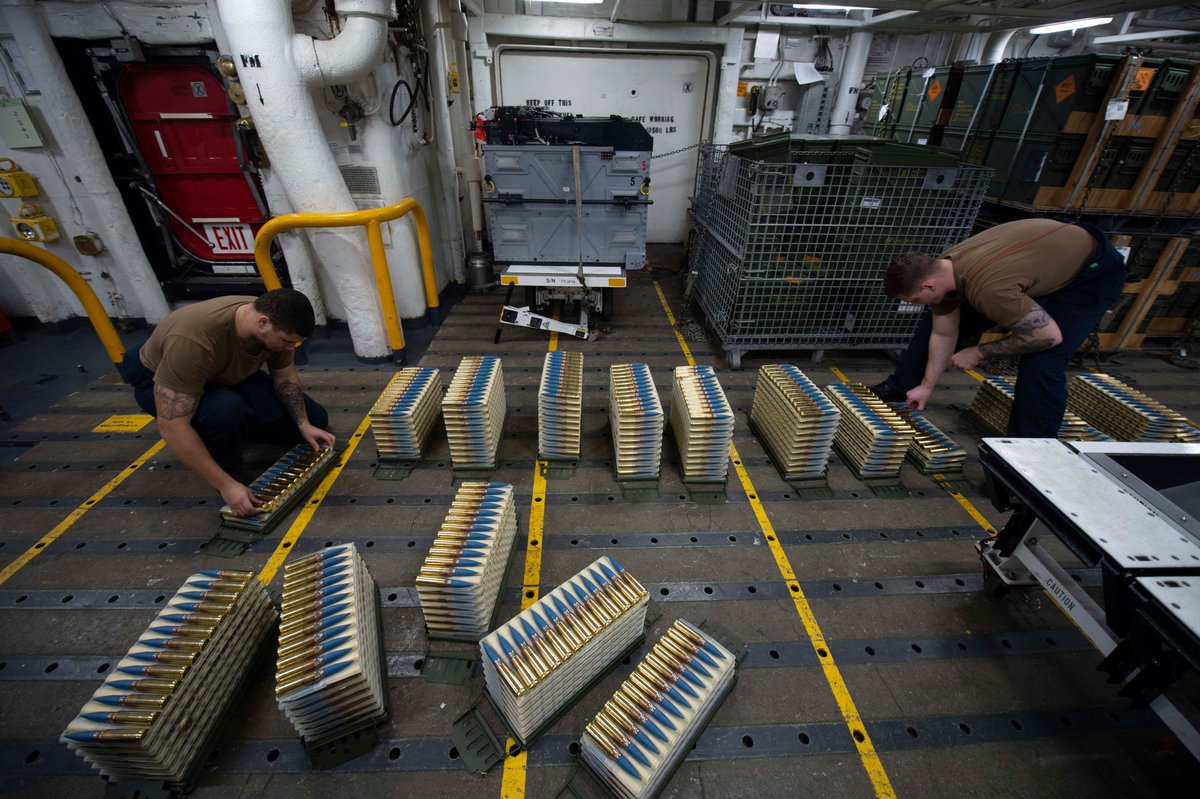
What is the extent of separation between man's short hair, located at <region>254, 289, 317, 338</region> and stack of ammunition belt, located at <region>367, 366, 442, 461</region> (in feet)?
2.67

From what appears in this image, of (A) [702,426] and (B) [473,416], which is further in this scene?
(B) [473,416]

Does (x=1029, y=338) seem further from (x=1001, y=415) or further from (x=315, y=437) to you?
(x=315, y=437)

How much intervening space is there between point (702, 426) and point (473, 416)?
1656mm

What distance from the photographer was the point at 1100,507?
2031 millimetres

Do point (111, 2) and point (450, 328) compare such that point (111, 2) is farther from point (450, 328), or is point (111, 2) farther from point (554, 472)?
point (554, 472)

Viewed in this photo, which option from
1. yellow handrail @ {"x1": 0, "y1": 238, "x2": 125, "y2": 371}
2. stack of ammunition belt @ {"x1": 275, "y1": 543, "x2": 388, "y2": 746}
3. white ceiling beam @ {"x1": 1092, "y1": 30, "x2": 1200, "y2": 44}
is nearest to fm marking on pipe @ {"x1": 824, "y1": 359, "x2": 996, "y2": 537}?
stack of ammunition belt @ {"x1": 275, "y1": 543, "x2": 388, "y2": 746}

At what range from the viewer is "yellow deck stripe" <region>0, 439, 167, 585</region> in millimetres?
2871

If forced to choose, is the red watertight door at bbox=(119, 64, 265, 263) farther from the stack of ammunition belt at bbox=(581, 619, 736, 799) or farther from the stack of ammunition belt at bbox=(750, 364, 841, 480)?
the stack of ammunition belt at bbox=(581, 619, 736, 799)

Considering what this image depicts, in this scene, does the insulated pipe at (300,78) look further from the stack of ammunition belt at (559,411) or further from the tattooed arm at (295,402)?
the stack of ammunition belt at (559,411)

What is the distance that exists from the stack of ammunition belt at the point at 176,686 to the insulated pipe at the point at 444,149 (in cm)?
566

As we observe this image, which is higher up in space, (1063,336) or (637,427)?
(1063,336)

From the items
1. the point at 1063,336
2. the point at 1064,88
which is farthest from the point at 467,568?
the point at 1064,88

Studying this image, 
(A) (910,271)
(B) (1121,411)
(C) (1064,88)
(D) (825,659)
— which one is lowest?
(D) (825,659)

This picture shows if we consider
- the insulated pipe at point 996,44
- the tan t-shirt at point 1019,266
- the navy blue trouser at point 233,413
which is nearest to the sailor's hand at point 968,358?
the tan t-shirt at point 1019,266
